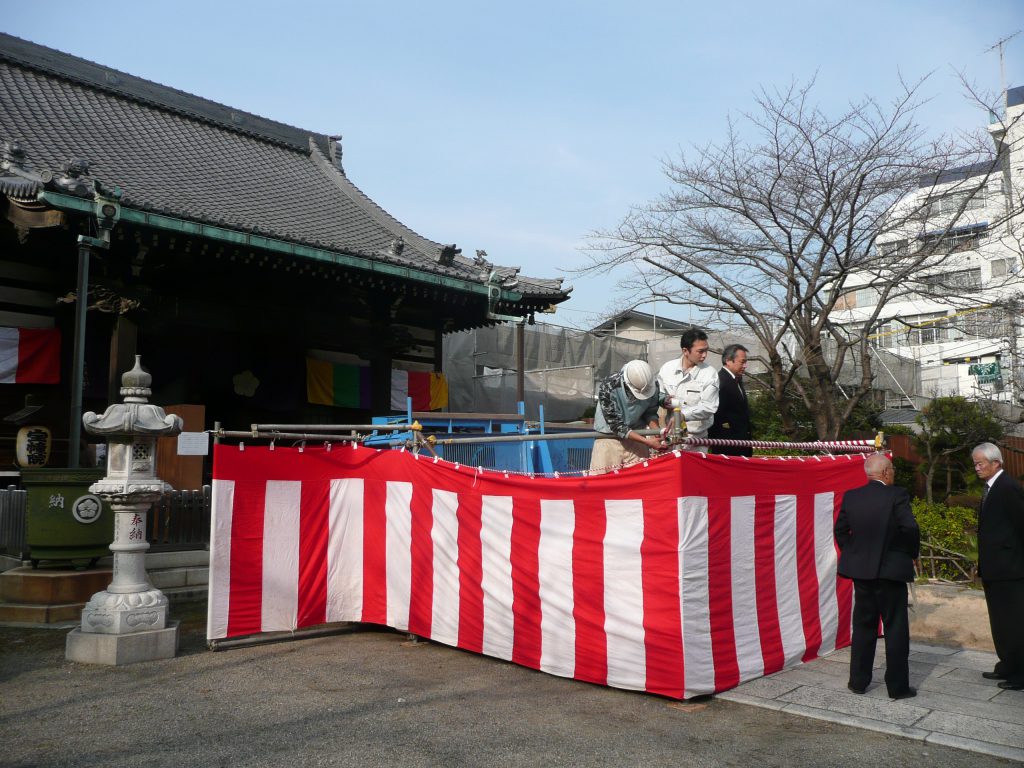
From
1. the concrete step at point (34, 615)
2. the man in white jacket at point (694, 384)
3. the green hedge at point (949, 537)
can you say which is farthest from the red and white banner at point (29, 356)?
the green hedge at point (949, 537)

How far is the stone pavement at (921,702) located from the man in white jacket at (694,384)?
166cm

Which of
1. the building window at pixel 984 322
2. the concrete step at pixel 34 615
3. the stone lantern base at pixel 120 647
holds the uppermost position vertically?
the building window at pixel 984 322

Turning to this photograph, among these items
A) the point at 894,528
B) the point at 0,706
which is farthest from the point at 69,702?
the point at 894,528

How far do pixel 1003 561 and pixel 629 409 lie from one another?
8.82 feet

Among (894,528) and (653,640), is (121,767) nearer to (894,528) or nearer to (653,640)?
(653,640)

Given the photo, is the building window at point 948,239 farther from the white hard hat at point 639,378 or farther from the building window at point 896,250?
the white hard hat at point 639,378

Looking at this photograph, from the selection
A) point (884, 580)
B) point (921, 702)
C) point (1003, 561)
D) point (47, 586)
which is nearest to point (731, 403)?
point (884, 580)

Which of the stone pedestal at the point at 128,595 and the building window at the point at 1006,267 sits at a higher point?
the building window at the point at 1006,267

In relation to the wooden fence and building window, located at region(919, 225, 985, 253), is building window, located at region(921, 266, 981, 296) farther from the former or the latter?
the wooden fence

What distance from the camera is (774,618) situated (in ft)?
17.4

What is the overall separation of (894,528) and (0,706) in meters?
5.65

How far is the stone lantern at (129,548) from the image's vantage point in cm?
571

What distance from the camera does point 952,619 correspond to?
668cm

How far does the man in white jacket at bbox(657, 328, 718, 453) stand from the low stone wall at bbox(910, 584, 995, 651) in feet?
9.01
